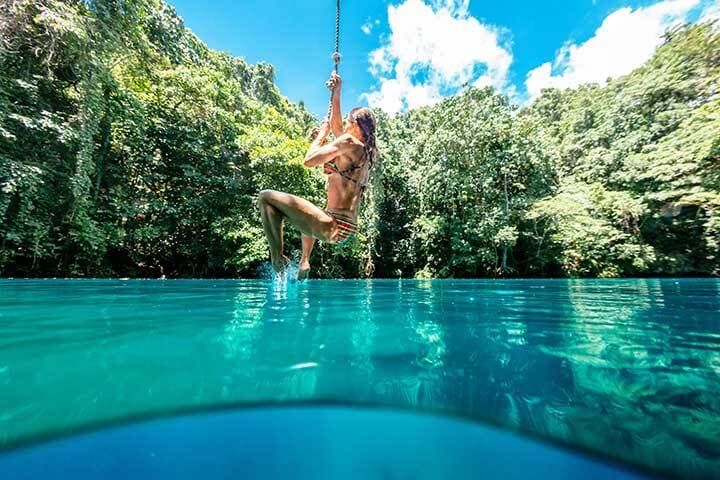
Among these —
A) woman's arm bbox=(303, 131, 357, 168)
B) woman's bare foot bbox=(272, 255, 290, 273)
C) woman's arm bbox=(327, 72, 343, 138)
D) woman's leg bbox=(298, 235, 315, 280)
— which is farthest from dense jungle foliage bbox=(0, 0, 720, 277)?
woman's arm bbox=(303, 131, 357, 168)

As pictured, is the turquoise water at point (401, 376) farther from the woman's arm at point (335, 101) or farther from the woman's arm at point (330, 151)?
the woman's arm at point (335, 101)

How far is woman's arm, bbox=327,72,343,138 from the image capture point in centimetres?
349

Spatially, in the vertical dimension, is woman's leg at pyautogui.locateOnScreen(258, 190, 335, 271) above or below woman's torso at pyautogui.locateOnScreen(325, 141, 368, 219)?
below

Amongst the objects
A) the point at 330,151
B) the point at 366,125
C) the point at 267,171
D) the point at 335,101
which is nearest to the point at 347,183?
the point at 330,151

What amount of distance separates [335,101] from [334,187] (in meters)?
0.98

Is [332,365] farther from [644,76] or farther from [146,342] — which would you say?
[644,76]

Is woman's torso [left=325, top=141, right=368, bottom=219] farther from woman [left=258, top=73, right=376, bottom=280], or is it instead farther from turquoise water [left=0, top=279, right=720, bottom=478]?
turquoise water [left=0, top=279, right=720, bottom=478]

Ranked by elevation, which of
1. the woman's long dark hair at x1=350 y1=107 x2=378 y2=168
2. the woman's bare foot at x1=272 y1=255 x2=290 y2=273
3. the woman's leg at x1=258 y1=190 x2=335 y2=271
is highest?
the woman's long dark hair at x1=350 y1=107 x2=378 y2=168

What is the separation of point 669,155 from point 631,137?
430cm

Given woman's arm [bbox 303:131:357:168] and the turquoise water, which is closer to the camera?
the turquoise water

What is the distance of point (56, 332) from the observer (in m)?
1.45

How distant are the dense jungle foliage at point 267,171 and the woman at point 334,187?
783 centimetres

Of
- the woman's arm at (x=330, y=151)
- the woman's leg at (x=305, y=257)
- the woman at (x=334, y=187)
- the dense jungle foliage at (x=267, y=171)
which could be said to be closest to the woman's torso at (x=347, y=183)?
the woman at (x=334, y=187)

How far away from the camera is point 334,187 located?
133 inches
